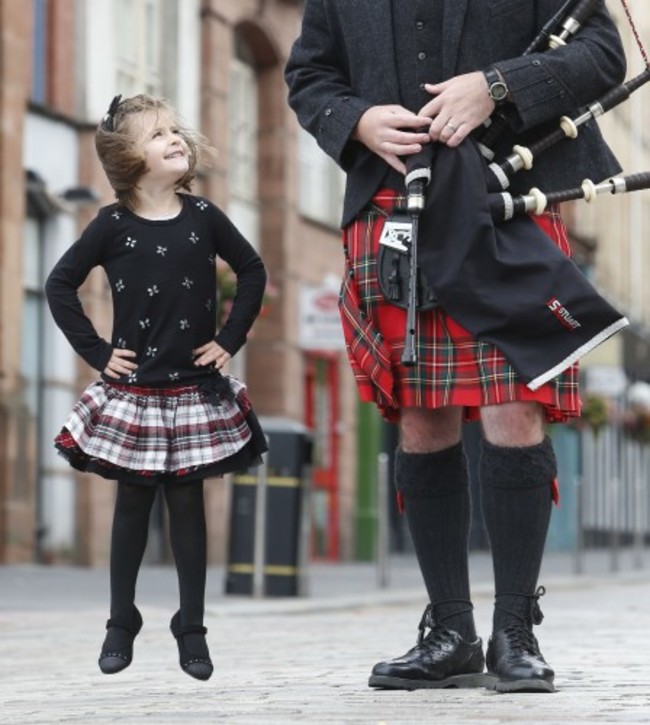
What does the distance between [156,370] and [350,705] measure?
1059 millimetres

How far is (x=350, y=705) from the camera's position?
5.67m

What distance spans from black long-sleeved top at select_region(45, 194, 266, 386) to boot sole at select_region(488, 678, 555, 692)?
114 cm

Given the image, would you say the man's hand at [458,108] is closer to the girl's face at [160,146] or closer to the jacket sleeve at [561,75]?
the jacket sleeve at [561,75]

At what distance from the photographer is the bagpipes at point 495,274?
232 inches

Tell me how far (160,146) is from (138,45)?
56.5 ft

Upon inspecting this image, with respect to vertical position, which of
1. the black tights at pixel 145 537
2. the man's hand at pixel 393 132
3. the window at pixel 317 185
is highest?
the window at pixel 317 185

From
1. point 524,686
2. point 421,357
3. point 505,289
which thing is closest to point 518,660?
point 524,686

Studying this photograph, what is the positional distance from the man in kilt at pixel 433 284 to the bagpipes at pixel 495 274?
4 centimetres

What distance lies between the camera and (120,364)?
618cm

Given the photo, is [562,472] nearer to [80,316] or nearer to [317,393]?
[317,393]

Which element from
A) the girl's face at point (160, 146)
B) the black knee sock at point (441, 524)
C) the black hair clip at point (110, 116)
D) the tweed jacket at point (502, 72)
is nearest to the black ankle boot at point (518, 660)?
the black knee sock at point (441, 524)

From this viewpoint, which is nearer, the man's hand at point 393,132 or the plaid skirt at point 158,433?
the man's hand at point 393,132

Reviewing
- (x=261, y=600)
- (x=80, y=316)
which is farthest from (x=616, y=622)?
(x=80, y=316)

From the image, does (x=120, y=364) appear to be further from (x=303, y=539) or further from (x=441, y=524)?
(x=303, y=539)
